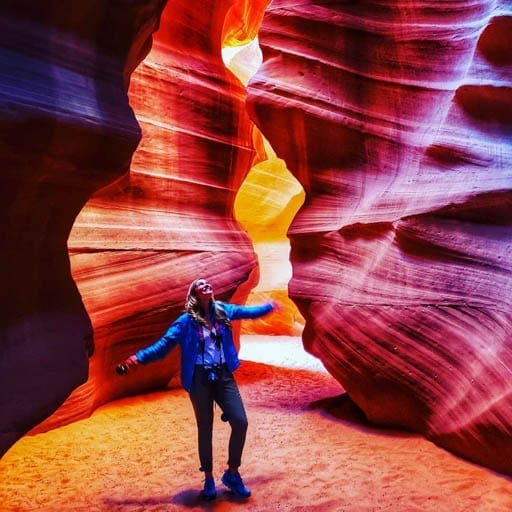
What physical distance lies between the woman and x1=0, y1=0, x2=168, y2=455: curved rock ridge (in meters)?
0.87

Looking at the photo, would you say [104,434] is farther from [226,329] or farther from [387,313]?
[387,313]

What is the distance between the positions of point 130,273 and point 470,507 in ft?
14.0

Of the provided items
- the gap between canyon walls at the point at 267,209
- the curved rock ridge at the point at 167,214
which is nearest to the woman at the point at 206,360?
the curved rock ridge at the point at 167,214

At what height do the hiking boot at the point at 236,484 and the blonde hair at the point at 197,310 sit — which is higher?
the blonde hair at the point at 197,310

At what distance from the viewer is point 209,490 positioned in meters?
3.98

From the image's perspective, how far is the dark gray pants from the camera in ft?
12.5

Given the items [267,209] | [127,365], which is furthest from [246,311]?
[267,209]

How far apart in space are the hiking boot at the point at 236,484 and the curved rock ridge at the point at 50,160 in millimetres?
1624

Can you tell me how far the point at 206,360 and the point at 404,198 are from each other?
2657 mm

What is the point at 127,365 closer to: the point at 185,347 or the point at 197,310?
the point at 185,347

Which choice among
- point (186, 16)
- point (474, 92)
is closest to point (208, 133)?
point (186, 16)

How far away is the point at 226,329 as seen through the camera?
3.93 m

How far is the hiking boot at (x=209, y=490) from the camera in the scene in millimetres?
3971

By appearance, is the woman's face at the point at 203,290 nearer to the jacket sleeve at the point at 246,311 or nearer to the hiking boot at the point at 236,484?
the jacket sleeve at the point at 246,311
